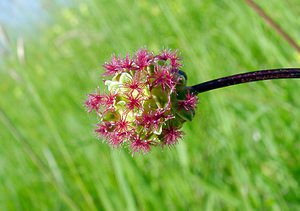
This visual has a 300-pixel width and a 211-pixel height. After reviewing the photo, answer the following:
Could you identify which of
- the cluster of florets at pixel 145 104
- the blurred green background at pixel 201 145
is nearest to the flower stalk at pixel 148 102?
the cluster of florets at pixel 145 104

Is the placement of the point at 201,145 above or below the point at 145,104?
above

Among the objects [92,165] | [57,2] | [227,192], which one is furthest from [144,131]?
[57,2]

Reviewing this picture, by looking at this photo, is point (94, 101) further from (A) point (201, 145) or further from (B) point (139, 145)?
(A) point (201, 145)

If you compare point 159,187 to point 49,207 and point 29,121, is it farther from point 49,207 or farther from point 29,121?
point 29,121

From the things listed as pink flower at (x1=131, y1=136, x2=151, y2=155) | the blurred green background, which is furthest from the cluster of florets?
the blurred green background

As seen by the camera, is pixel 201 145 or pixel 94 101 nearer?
pixel 94 101

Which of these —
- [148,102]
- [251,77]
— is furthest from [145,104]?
[251,77]

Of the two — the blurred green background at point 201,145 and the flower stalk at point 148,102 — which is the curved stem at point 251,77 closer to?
the flower stalk at point 148,102

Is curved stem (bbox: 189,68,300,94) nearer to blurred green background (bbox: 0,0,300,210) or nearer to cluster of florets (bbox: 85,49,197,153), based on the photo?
cluster of florets (bbox: 85,49,197,153)
